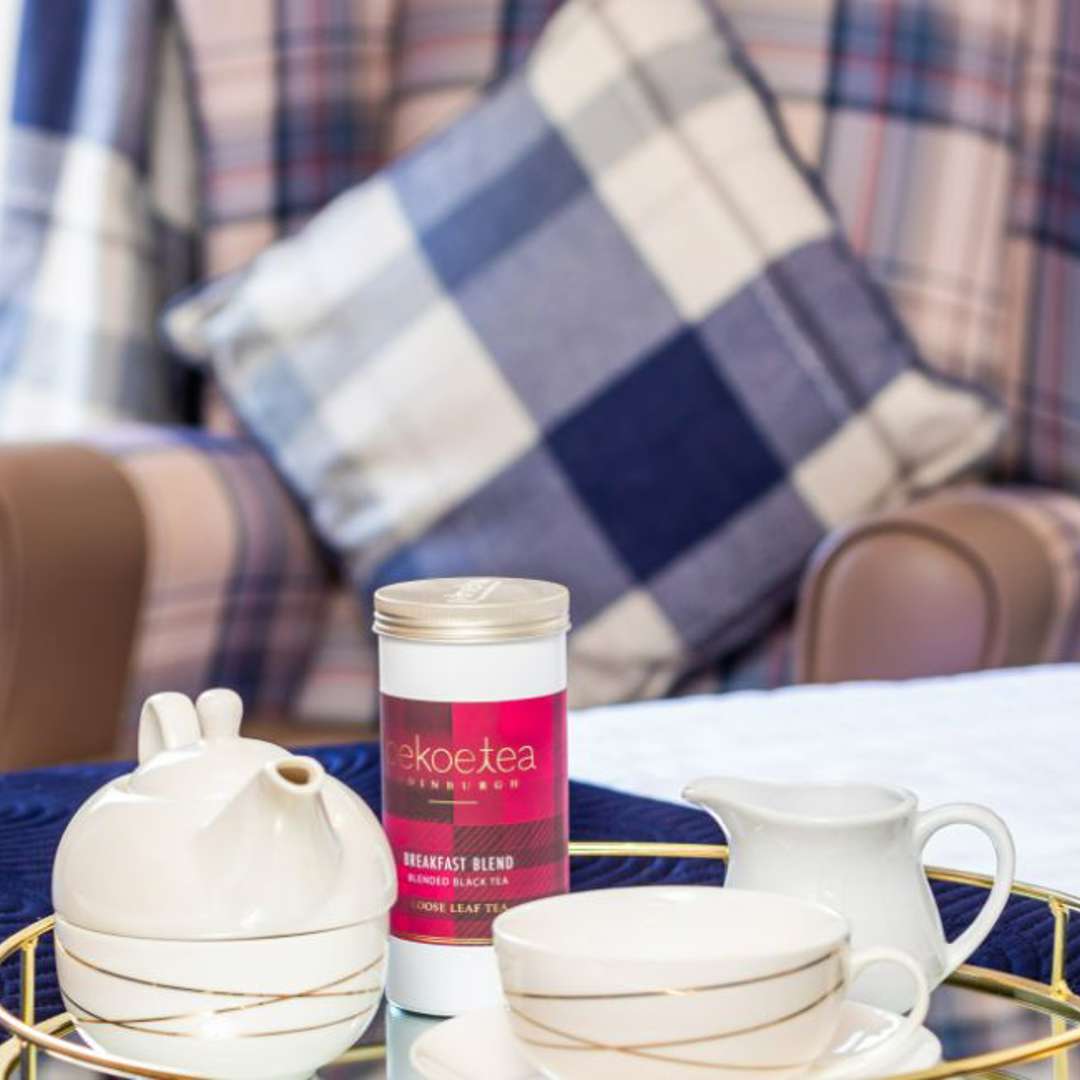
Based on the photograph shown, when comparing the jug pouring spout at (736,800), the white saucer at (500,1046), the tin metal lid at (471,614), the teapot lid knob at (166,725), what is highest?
the tin metal lid at (471,614)

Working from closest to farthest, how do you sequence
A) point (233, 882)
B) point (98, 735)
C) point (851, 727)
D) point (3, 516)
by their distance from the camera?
point (233, 882), point (851, 727), point (3, 516), point (98, 735)

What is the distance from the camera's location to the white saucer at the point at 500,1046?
55 cm

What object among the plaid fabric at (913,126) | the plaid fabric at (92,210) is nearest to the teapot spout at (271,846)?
the plaid fabric at (913,126)

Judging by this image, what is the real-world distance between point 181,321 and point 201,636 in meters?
0.36

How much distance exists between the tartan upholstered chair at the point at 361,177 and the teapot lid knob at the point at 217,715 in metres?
0.96

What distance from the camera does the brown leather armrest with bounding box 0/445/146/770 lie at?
1479mm

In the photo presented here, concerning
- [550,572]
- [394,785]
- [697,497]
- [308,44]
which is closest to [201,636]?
[550,572]

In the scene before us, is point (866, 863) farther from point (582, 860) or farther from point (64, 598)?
point (64, 598)

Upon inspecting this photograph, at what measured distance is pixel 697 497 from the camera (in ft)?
5.81

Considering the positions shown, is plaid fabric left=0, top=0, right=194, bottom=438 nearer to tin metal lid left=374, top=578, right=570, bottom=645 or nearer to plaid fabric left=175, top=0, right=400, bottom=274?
plaid fabric left=175, top=0, right=400, bottom=274

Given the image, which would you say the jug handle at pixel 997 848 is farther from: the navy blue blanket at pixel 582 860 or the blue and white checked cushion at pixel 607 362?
the blue and white checked cushion at pixel 607 362

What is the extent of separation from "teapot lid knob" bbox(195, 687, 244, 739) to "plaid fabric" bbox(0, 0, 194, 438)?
1.53 m

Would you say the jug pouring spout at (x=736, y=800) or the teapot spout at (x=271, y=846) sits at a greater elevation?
the teapot spout at (x=271, y=846)

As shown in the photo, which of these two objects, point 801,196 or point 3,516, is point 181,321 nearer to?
point 3,516
